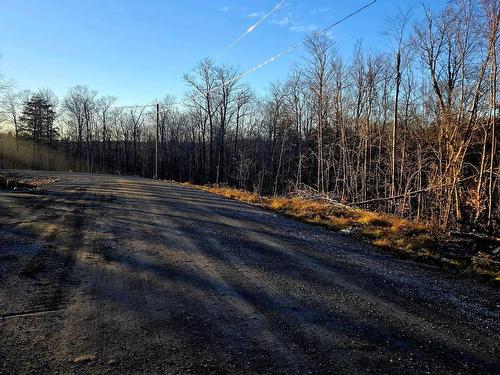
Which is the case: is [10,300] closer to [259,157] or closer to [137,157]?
[259,157]

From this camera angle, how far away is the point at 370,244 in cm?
774

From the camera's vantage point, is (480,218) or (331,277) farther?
(480,218)

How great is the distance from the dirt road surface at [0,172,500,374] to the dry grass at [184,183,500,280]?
22.3 inches

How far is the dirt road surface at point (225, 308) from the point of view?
115 inches

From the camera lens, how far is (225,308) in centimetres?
390

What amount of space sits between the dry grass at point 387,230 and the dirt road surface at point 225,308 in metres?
0.57

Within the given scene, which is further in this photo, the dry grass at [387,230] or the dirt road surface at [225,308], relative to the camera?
the dry grass at [387,230]

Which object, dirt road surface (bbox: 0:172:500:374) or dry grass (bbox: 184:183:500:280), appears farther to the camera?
dry grass (bbox: 184:183:500:280)

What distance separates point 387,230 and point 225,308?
236 inches

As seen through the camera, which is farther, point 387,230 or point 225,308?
point 387,230

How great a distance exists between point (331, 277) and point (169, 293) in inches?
87.0

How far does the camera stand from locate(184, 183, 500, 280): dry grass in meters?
6.29

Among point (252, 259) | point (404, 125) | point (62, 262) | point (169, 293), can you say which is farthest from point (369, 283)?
point (404, 125)

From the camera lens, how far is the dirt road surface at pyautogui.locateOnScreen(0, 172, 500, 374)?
2928 millimetres
